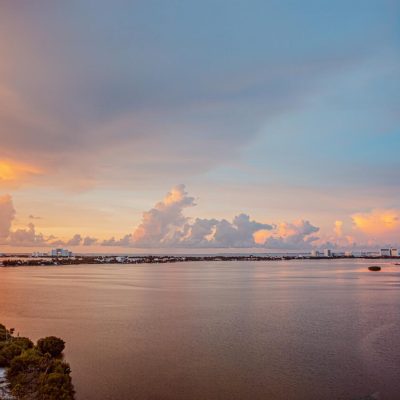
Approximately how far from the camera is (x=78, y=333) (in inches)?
1172

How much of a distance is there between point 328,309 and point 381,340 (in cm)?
1381

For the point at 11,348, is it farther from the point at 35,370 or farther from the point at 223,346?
the point at 223,346

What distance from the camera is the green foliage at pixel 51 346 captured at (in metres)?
23.3

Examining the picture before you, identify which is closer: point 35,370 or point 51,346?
point 35,370

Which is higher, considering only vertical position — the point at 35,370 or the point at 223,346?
the point at 35,370

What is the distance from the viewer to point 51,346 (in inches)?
923

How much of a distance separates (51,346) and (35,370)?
5.08 metres

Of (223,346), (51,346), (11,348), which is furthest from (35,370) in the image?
(223,346)

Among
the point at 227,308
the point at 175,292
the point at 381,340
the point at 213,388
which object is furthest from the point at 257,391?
the point at 175,292

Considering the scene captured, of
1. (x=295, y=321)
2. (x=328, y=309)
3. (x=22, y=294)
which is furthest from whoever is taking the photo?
(x=22, y=294)

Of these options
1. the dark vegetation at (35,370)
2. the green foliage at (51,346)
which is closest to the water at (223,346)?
the green foliage at (51,346)

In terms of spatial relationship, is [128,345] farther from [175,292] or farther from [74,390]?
[175,292]

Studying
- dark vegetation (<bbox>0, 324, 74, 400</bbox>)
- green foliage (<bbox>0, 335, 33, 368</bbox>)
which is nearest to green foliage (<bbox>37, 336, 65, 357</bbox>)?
dark vegetation (<bbox>0, 324, 74, 400</bbox>)

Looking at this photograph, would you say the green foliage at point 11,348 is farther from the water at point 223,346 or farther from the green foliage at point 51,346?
the water at point 223,346
